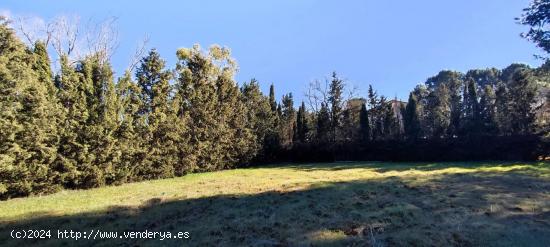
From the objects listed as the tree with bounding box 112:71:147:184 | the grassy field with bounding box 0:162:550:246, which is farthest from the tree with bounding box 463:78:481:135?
the tree with bounding box 112:71:147:184

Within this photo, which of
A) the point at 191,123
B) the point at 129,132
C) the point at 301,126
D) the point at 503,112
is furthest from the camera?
the point at 301,126

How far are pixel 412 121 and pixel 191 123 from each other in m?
Result: 22.1

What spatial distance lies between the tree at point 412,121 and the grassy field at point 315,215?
22.1 meters

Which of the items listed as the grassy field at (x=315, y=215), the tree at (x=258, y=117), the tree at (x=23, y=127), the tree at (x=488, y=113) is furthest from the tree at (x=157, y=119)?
the tree at (x=488, y=113)

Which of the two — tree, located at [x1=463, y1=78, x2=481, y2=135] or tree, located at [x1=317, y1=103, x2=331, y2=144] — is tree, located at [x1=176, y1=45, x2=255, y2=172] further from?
tree, located at [x1=463, y1=78, x2=481, y2=135]

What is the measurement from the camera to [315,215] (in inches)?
284

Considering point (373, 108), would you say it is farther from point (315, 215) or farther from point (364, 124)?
point (315, 215)

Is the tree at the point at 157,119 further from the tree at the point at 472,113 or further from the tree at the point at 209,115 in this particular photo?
the tree at the point at 472,113

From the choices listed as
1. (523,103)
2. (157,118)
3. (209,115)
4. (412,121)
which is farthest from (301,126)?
(157,118)

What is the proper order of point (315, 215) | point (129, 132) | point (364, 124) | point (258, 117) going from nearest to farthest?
point (315, 215), point (129, 132), point (258, 117), point (364, 124)

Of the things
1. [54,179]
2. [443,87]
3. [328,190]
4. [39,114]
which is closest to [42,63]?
[39,114]

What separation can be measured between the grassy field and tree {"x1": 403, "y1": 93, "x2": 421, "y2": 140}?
72.6ft

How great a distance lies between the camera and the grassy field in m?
5.82

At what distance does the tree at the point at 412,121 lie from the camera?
3240cm
